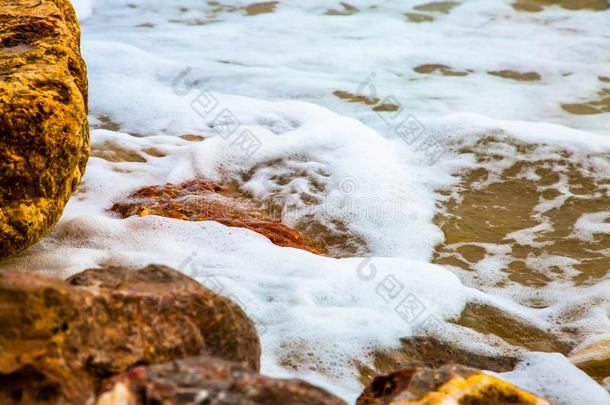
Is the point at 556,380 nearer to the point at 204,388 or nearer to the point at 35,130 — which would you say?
the point at 204,388

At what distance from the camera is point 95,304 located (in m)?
1.96

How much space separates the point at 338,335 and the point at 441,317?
0.65 metres

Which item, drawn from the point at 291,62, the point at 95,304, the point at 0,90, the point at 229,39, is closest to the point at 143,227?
the point at 0,90

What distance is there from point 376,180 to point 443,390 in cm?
346

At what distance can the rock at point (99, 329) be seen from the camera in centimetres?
175

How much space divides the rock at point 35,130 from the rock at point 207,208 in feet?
2.58

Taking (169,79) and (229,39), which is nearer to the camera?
(169,79)

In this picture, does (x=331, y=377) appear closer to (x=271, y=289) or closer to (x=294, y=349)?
(x=294, y=349)

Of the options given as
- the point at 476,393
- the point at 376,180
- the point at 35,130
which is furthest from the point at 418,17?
the point at 476,393

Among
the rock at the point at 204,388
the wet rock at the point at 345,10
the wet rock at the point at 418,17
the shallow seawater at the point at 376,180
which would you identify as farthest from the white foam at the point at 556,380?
the wet rock at the point at 345,10

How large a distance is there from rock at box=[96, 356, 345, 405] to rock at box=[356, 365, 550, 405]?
382 millimetres

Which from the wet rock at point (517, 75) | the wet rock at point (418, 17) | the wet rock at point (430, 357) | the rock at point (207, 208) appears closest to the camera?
the wet rock at point (430, 357)

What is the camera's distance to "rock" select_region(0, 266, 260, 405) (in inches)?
68.9

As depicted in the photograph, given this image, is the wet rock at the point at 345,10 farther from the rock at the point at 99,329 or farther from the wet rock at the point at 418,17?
the rock at the point at 99,329
